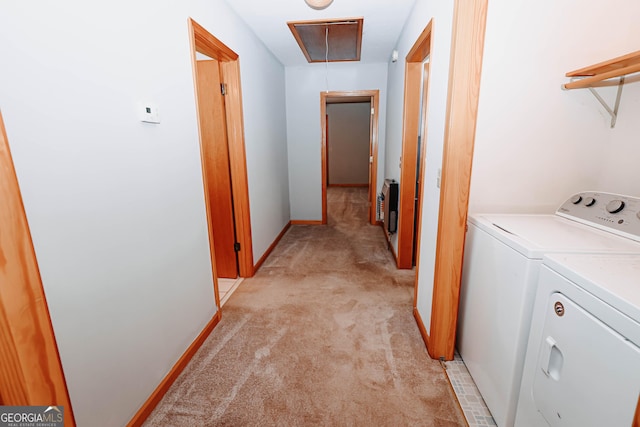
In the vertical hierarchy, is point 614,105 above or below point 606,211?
above

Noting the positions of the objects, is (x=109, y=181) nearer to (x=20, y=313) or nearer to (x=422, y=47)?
(x=20, y=313)

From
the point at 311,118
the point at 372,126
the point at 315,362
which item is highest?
the point at 311,118

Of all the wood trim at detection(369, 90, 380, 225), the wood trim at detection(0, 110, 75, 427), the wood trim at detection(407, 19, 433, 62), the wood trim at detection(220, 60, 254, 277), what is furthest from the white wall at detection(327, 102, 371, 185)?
the wood trim at detection(0, 110, 75, 427)

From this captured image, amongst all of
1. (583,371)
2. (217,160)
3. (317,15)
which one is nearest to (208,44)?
(217,160)

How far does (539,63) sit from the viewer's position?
4.91 feet

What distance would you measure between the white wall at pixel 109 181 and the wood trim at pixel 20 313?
5 cm

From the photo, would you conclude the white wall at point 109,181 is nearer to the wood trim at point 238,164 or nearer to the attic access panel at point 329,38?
the wood trim at point 238,164

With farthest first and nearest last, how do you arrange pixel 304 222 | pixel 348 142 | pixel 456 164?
pixel 348 142, pixel 304 222, pixel 456 164

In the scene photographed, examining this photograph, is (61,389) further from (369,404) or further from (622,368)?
(622,368)

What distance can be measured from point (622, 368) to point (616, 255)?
1.56ft

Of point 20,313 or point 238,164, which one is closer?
point 20,313

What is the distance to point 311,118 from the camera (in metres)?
4.39

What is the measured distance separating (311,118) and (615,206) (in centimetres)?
370

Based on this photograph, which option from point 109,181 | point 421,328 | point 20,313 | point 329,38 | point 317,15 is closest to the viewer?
point 20,313
